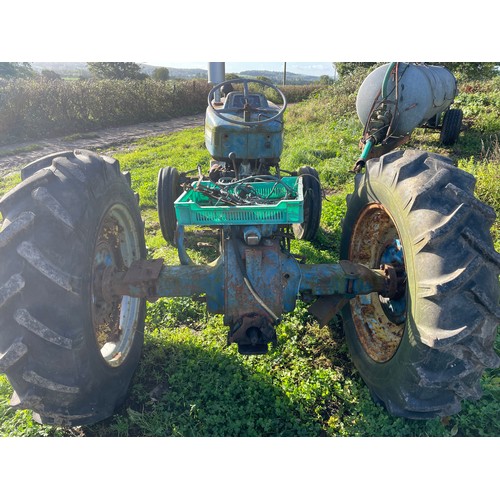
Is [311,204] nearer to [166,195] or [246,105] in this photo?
[246,105]

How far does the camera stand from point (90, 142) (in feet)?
42.4

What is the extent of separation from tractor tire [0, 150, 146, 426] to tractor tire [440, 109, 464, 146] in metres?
8.86

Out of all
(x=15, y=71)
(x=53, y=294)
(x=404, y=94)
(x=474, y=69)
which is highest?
(x=15, y=71)

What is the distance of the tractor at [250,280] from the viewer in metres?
1.94

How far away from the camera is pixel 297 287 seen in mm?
2527

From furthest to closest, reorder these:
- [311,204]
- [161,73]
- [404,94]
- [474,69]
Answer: [161,73] < [474,69] < [404,94] < [311,204]

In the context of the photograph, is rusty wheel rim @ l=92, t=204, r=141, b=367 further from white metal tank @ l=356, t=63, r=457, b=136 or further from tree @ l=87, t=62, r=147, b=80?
tree @ l=87, t=62, r=147, b=80

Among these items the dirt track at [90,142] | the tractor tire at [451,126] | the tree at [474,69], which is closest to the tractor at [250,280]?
the tractor tire at [451,126]

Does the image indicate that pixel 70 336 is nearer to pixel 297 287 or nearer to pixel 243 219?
pixel 243 219

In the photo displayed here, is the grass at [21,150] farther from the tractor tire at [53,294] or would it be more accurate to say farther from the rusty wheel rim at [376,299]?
the rusty wheel rim at [376,299]

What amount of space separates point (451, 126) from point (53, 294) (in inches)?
370

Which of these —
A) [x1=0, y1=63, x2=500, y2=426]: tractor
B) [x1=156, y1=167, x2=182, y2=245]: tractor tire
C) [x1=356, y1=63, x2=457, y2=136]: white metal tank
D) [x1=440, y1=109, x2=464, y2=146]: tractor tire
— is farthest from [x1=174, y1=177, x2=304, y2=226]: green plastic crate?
[x1=440, y1=109, x2=464, y2=146]: tractor tire

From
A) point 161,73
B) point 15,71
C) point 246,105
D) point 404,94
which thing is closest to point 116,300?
point 246,105

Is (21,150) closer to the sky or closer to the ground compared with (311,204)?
closer to the ground
